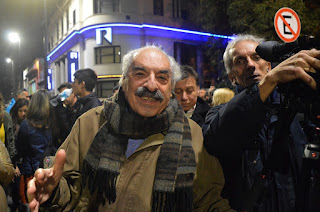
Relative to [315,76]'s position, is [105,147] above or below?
below

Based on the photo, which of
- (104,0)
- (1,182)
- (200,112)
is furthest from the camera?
(104,0)

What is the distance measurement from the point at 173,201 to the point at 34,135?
3286 mm

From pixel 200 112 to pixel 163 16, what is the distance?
1904 centimetres

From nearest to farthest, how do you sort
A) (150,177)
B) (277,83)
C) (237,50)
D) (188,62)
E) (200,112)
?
(277,83)
(150,177)
(237,50)
(200,112)
(188,62)

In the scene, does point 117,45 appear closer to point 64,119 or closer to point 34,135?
point 64,119

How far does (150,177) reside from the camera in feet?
6.07

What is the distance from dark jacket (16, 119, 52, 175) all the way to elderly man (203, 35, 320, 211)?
3.35 meters

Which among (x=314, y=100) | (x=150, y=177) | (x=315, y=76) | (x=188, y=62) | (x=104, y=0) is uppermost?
(x=104, y=0)

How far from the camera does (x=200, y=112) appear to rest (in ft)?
11.1

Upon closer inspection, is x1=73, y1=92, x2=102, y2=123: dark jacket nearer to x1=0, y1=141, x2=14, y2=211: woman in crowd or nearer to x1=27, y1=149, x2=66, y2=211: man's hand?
x1=0, y1=141, x2=14, y2=211: woman in crowd

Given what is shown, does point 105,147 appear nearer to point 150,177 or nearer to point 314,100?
point 150,177

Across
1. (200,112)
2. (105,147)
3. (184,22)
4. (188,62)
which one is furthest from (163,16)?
(105,147)

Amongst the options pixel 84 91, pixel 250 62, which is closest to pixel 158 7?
pixel 84 91

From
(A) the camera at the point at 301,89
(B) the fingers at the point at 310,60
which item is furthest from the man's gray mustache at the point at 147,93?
(B) the fingers at the point at 310,60
